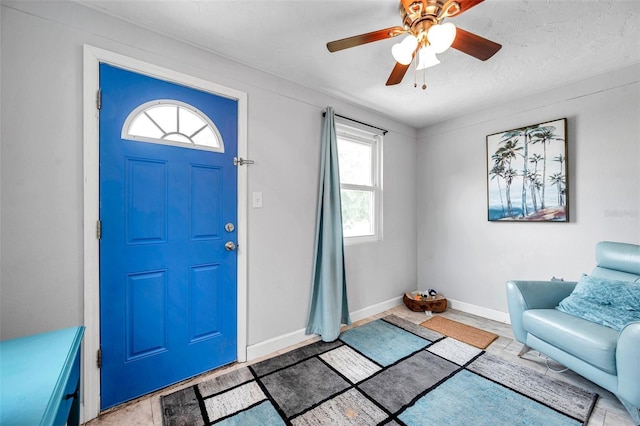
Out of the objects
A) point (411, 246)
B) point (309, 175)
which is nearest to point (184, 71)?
point (309, 175)

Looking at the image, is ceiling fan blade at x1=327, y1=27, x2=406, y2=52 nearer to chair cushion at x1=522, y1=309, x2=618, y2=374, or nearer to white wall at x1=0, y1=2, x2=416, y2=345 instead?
white wall at x1=0, y1=2, x2=416, y2=345

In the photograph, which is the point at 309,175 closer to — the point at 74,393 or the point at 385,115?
the point at 385,115

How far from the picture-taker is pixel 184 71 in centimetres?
183

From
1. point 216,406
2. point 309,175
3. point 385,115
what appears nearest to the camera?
point 216,406

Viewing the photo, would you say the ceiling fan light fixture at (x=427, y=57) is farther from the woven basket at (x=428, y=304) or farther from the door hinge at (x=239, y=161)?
the woven basket at (x=428, y=304)

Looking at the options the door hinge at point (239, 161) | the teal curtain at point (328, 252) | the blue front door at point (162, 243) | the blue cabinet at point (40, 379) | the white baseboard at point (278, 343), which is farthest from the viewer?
the teal curtain at point (328, 252)

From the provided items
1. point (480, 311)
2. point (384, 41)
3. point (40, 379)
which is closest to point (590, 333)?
point (480, 311)

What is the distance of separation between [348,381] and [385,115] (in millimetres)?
2816

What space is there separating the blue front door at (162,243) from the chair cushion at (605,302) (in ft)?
8.28

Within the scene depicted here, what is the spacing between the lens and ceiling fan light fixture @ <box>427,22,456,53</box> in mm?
1208

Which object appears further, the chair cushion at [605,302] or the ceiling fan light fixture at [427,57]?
the chair cushion at [605,302]

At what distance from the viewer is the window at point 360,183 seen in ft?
9.46

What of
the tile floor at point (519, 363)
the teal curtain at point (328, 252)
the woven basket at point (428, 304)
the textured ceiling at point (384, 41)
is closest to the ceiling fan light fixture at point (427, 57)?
the textured ceiling at point (384, 41)

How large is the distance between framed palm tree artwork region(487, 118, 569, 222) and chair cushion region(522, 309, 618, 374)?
3.62ft
